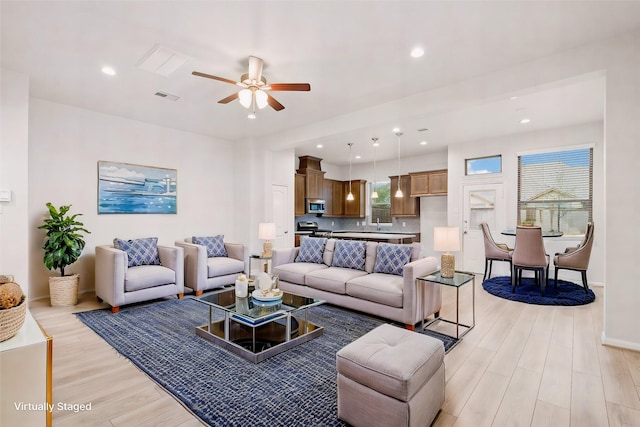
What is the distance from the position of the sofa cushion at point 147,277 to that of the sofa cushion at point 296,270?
1505mm

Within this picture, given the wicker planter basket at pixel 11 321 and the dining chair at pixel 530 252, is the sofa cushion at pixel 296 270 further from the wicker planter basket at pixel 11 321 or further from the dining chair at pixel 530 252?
the wicker planter basket at pixel 11 321

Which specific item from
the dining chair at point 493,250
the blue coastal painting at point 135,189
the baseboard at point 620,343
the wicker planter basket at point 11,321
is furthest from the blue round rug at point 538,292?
the blue coastal painting at point 135,189

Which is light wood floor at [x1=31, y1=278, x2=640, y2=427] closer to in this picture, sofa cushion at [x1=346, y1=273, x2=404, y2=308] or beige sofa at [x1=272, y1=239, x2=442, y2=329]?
beige sofa at [x1=272, y1=239, x2=442, y2=329]

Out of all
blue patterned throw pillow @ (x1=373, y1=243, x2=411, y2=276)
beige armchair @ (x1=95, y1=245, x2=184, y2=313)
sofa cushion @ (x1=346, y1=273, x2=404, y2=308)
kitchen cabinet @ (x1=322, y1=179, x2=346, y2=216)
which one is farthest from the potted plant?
kitchen cabinet @ (x1=322, y1=179, x2=346, y2=216)

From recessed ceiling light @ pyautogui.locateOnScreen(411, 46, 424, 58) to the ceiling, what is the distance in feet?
→ 0.24

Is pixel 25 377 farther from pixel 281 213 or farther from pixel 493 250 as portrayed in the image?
pixel 493 250

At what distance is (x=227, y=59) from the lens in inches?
127

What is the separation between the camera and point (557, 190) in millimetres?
5801

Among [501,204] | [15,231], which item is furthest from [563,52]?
[15,231]

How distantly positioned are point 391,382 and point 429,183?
6537 millimetres

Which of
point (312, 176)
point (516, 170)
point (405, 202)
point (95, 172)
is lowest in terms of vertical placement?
point (405, 202)

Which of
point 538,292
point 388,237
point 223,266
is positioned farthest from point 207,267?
point 538,292

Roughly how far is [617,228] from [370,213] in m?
6.51

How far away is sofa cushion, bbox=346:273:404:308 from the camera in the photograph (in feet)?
11.0
